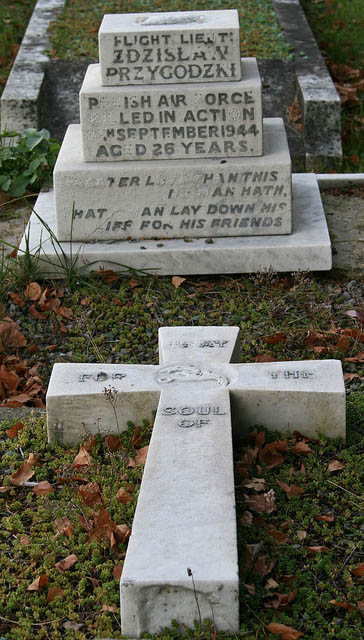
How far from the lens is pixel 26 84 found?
745 cm

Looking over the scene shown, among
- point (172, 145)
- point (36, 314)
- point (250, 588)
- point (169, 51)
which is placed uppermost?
point (169, 51)

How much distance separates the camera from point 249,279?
5168 mm

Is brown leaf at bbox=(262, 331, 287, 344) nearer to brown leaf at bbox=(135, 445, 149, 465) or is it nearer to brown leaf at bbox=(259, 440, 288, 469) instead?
brown leaf at bbox=(259, 440, 288, 469)

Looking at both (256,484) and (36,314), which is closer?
(256,484)

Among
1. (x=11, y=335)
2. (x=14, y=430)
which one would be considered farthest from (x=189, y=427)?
(x=11, y=335)

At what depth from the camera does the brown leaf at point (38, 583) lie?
115 inches

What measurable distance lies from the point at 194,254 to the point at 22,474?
79.4 inches

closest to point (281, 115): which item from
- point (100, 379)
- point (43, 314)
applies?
point (43, 314)

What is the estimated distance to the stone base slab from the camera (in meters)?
5.13

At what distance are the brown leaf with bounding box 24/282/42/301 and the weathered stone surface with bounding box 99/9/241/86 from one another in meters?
1.20

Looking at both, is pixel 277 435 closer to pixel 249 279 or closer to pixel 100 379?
pixel 100 379

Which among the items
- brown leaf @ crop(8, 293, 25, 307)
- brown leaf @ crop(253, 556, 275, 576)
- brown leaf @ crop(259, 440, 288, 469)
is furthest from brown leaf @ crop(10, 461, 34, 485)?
brown leaf @ crop(8, 293, 25, 307)

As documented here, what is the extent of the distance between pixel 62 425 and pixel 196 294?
5.37ft

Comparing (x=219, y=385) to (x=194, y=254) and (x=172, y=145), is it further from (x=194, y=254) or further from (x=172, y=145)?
(x=172, y=145)
